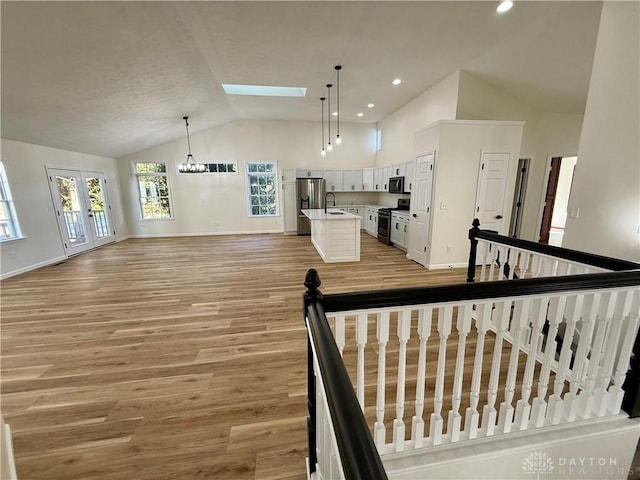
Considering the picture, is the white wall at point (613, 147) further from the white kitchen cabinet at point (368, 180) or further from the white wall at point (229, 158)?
the white wall at point (229, 158)

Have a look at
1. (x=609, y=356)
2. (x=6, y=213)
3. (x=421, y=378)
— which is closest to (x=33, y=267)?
(x=6, y=213)

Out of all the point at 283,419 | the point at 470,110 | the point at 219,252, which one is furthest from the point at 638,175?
the point at 219,252

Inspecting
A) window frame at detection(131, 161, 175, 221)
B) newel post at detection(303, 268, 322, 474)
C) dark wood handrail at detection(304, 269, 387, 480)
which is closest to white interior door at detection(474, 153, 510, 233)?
newel post at detection(303, 268, 322, 474)

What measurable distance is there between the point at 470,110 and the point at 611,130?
105 inches

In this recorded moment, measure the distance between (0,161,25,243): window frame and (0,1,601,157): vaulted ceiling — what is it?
2.70 feet

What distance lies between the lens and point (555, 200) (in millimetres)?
7379

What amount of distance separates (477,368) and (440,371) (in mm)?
234

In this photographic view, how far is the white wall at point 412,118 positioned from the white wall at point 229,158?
44.2 inches

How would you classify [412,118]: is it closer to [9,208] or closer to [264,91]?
[264,91]

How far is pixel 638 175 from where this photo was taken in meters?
2.20

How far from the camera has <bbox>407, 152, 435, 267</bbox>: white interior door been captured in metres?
4.77

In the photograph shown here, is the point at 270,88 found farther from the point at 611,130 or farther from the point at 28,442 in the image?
the point at 28,442

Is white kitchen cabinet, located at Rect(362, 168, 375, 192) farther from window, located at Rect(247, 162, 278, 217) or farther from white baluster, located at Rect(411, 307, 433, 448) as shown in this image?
white baluster, located at Rect(411, 307, 433, 448)

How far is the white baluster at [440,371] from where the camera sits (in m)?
1.26
